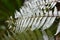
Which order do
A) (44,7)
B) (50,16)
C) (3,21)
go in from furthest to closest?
(3,21) → (44,7) → (50,16)

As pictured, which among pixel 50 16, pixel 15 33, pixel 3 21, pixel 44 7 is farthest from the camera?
pixel 3 21

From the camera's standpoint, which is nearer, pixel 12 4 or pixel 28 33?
pixel 28 33

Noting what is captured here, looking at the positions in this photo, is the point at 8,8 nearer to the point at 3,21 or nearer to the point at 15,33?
the point at 3,21

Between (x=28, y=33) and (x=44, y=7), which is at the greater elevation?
(x=44, y=7)

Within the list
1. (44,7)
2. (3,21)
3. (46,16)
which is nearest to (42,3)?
(44,7)
